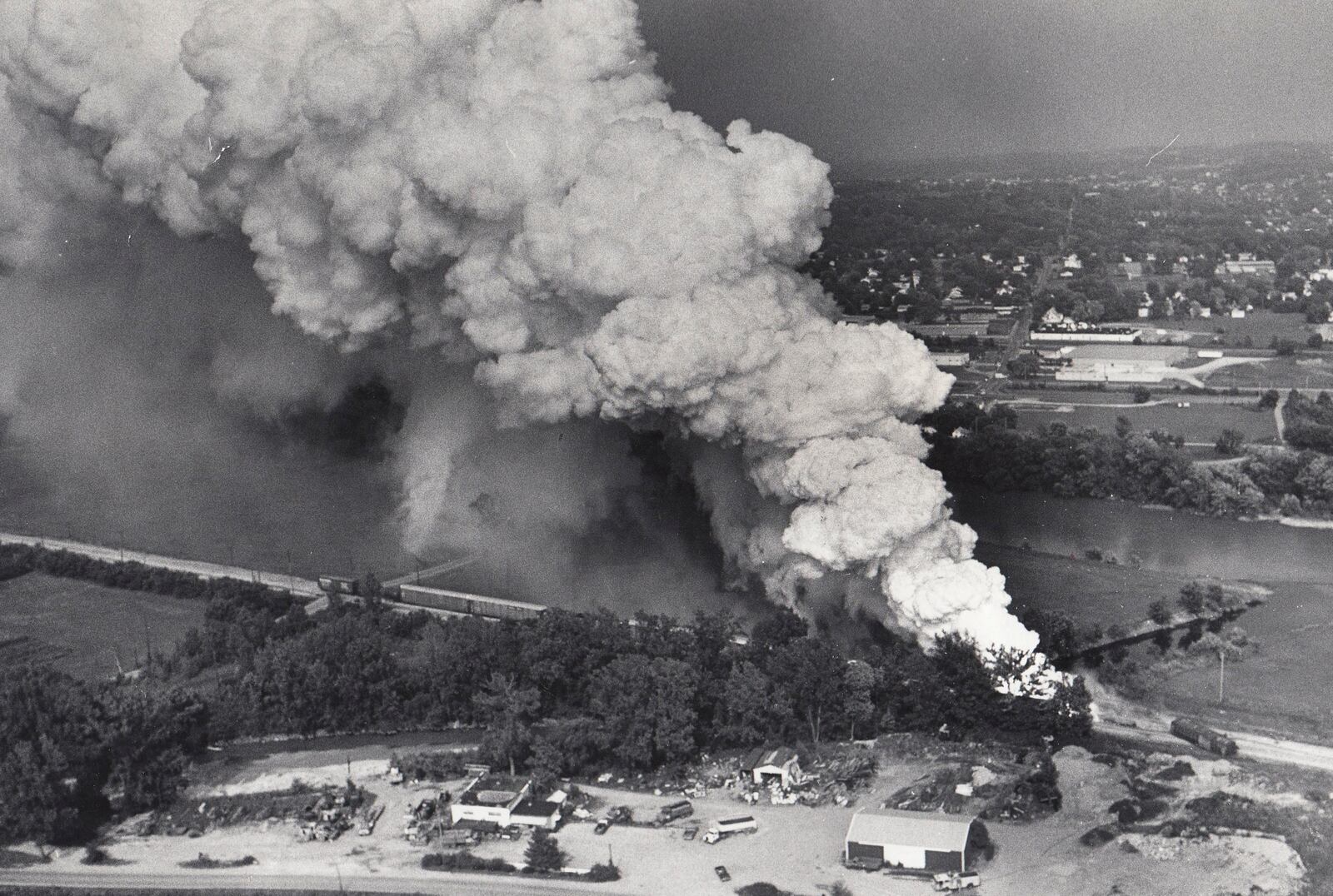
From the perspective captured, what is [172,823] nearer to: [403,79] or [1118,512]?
[403,79]

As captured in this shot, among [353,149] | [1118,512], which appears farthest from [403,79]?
[1118,512]

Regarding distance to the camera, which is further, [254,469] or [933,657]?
[254,469]

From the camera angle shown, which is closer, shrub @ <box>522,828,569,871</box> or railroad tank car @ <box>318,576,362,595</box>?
shrub @ <box>522,828,569,871</box>

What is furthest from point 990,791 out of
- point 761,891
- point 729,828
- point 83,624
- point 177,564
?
point 177,564

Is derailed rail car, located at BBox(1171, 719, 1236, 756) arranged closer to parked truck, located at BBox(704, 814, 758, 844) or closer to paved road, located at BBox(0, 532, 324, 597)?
parked truck, located at BBox(704, 814, 758, 844)

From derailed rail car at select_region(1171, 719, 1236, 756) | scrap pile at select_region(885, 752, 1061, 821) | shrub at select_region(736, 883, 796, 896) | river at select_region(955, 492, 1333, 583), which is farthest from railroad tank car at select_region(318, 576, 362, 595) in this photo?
derailed rail car at select_region(1171, 719, 1236, 756)
